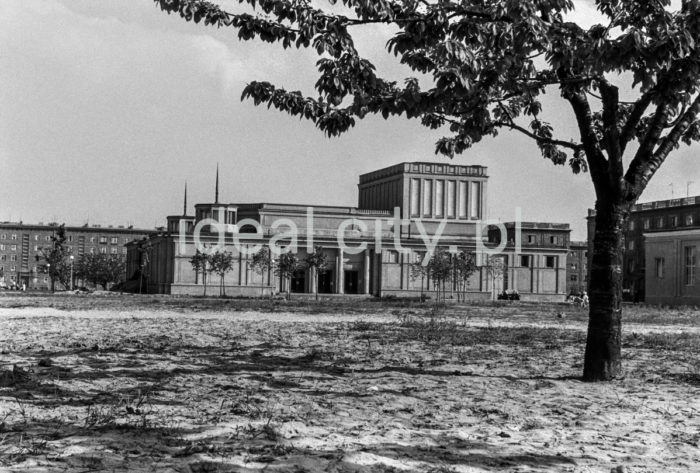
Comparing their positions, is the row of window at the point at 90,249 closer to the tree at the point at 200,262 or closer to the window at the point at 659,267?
the tree at the point at 200,262

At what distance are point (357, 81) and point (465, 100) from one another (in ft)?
5.30

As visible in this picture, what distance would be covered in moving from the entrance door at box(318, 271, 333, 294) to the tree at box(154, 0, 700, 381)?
7167cm

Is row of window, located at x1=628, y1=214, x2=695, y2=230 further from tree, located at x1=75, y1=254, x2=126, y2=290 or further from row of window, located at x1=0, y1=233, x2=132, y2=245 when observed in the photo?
row of window, located at x1=0, y1=233, x2=132, y2=245

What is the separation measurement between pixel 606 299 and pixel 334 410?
4426mm

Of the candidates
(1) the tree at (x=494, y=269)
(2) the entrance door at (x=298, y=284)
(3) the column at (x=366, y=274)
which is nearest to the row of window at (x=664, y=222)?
(1) the tree at (x=494, y=269)

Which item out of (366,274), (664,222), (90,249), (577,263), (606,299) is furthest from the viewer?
(90,249)

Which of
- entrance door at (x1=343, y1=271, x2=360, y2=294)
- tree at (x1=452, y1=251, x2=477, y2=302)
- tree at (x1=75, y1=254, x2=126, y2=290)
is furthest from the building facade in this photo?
tree at (x1=75, y1=254, x2=126, y2=290)

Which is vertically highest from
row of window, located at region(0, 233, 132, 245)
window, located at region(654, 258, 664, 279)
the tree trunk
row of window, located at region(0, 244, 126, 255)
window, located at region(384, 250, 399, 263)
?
row of window, located at region(0, 233, 132, 245)

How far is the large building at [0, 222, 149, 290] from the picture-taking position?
441 feet

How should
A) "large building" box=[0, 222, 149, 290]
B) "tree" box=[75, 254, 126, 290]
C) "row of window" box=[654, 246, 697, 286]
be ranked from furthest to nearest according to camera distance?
"large building" box=[0, 222, 149, 290]
"tree" box=[75, 254, 126, 290]
"row of window" box=[654, 246, 697, 286]

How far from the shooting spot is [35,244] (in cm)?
13825

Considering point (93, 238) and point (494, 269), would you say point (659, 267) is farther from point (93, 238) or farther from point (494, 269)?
point (93, 238)

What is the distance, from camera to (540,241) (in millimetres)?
94938

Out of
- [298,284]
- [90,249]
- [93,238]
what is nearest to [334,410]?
[298,284]
